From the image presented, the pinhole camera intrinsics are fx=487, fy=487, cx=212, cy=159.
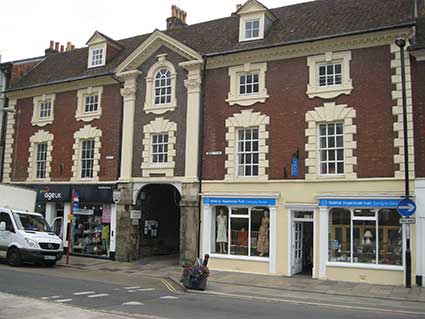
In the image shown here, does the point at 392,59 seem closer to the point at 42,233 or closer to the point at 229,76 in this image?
the point at 229,76

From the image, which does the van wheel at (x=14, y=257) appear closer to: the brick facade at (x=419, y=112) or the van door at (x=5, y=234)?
the van door at (x=5, y=234)

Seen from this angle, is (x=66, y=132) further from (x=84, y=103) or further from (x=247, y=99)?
(x=247, y=99)

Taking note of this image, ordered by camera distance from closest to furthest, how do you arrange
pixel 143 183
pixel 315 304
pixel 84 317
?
1. pixel 84 317
2. pixel 315 304
3. pixel 143 183

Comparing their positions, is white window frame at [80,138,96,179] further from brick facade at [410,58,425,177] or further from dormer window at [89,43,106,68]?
brick facade at [410,58,425,177]

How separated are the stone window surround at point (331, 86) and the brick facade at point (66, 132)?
9.67m

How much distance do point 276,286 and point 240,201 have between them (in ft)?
14.3

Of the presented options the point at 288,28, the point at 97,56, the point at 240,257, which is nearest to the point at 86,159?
the point at 97,56

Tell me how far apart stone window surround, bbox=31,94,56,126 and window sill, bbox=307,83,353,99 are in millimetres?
14535

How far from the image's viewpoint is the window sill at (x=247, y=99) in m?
20.2

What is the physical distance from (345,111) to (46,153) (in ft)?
53.6

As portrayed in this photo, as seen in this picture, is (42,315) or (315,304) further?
(315,304)

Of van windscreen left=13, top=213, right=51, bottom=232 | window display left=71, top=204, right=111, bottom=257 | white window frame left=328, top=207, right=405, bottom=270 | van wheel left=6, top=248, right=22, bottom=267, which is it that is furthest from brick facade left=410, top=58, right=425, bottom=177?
van wheel left=6, top=248, right=22, bottom=267

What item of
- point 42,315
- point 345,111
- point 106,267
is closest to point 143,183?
point 106,267

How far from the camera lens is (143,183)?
73.7 feet
